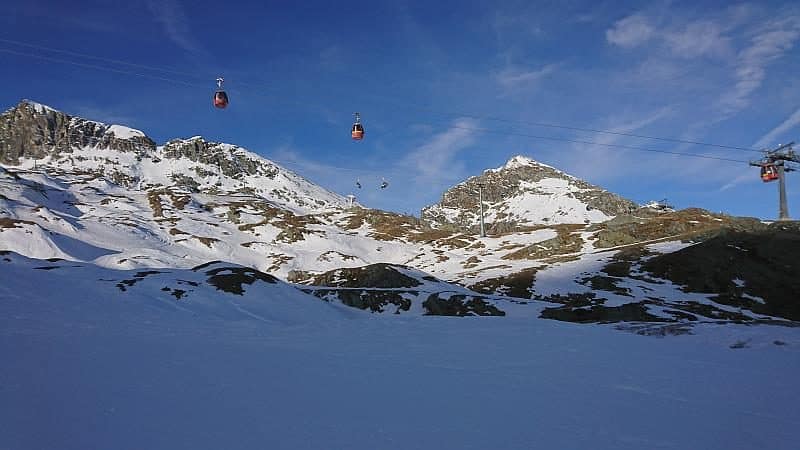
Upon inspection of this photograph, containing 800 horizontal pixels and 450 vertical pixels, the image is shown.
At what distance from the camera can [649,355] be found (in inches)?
510

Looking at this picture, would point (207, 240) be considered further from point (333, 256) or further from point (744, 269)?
point (744, 269)

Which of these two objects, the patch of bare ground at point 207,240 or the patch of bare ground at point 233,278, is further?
the patch of bare ground at point 207,240

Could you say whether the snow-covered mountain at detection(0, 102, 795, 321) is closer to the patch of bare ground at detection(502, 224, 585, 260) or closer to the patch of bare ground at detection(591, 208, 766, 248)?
the patch of bare ground at detection(502, 224, 585, 260)

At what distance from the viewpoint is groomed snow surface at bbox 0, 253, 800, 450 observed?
6105 millimetres

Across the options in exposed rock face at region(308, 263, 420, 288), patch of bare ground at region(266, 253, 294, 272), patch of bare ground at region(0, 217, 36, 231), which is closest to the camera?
exposed rock face at region(308, 263, 420, 288)

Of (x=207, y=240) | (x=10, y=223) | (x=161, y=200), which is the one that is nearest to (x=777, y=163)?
(x=207, y=240)

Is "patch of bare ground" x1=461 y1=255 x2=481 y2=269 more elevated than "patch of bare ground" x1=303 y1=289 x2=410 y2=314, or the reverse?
"patch of bare ground" x1=461 y1=255 x2=481 y2=269

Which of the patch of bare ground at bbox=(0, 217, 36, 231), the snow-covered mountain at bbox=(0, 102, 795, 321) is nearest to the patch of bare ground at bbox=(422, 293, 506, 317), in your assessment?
the snow-covered mountain at bbox=(0, 102, 795, 321)

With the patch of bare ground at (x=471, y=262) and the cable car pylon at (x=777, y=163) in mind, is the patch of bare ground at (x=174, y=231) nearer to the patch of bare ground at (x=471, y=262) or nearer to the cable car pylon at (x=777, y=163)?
the patch of bare ground at (x=471, y=262)

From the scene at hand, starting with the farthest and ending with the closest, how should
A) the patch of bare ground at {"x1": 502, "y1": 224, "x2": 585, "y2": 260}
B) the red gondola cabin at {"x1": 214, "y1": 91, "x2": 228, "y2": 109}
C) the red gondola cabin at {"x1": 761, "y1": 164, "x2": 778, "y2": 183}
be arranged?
1. the patch of bare ground at {"x1": 502, "y1": 224, "x2": 585, "y2": 260}
2. the red gondola cabin at {"x1": 761, "y1": 164, "x2": 778, "y2": 183}
3. the red gondola cabin at {"x1": 214, "y1": 91, "x2": 228, "y2": 109}

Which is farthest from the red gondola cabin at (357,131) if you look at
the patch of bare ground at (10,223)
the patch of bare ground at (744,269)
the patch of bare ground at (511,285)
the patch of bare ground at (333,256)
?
the patch of bare ground at (10,223)

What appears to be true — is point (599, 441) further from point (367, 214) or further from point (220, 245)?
point (367, 214)

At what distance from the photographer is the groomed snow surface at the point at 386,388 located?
6.11 meters

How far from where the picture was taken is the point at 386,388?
28.8 feet
